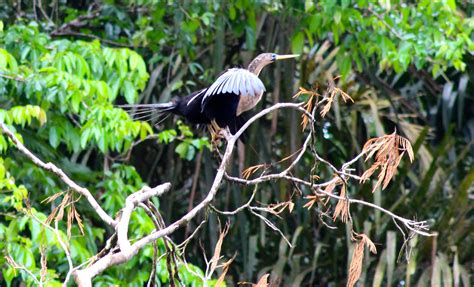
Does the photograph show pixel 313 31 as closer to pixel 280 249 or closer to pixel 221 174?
pixel 280 249

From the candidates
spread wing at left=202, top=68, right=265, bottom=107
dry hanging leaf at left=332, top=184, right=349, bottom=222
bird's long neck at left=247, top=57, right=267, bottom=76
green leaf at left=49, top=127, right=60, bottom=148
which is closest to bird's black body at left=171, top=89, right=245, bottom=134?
spread wing at left=202, top=68, right=265, bottom=107

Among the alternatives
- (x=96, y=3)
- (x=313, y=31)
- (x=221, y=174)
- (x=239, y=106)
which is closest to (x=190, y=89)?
(x=96, y=3)

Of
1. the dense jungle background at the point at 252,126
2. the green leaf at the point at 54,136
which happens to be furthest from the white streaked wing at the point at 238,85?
the green leaf at the point at 54,136

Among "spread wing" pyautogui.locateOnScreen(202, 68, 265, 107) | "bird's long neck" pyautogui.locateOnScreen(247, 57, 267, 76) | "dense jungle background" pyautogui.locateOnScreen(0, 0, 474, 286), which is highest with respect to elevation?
"spread wing" pyautogui.locateOnScreen(202, 68, 265, 107)

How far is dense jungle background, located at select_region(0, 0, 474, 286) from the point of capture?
5227mm

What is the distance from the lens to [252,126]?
6.45m

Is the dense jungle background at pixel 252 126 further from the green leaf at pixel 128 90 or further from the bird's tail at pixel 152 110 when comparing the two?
the bird's tail at pixel 152 110

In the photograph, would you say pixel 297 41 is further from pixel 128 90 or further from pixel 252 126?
pixel 128 90

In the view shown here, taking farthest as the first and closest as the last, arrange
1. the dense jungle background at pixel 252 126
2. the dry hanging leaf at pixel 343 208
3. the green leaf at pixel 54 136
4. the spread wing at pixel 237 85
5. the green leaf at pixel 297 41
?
the green leaf at pixel 297 41
the dense jungle background at pixel 252 126
the green leaf at pixel 54 136
the spread wing at pixel 237 85
the dry hanging leaf at pixel 343 208

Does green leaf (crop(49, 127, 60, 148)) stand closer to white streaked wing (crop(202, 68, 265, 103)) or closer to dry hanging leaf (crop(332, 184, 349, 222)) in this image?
white streaked wing (crop(202, 68, 265, 103))

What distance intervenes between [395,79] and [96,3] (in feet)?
7.39

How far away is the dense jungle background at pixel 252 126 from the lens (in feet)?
17.1

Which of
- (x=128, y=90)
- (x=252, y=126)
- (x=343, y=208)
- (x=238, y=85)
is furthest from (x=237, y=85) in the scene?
(x=252, y=126)

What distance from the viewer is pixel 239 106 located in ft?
14.4
